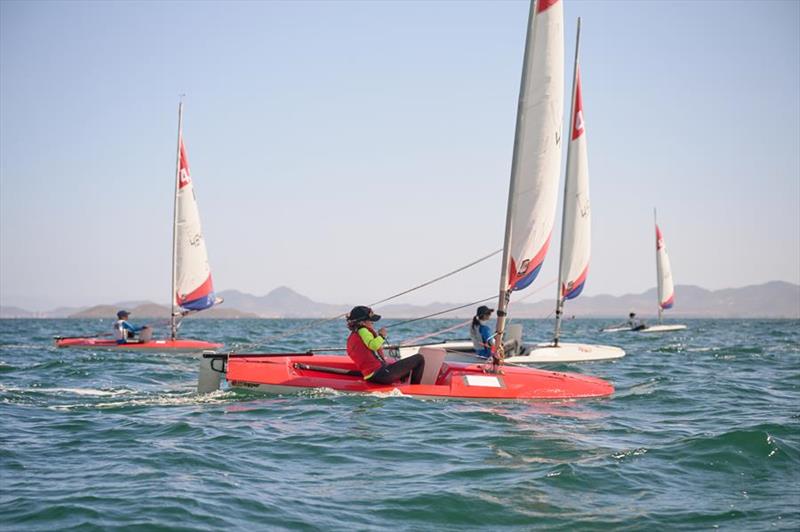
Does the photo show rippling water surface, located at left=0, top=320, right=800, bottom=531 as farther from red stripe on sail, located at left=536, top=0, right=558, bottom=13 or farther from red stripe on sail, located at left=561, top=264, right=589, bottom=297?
red stripe on sail, located at left=561, top=264, right=589, bottom=297

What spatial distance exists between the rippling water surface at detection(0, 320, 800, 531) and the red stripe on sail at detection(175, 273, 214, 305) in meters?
13.3

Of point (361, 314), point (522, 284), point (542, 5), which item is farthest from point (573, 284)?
point (361, 314)

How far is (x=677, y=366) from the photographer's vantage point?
20.4 meters

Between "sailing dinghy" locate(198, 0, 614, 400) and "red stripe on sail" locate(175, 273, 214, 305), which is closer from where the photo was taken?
"sailing dinghy" locate(198, 0, 614, 400)

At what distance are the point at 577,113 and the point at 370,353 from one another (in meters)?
12.5

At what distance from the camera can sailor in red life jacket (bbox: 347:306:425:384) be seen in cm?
1229

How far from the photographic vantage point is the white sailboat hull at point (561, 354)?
19.1 metres

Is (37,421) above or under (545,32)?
under

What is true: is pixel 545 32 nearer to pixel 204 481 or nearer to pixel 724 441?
pixel 724 441

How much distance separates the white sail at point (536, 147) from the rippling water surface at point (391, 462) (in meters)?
2.82

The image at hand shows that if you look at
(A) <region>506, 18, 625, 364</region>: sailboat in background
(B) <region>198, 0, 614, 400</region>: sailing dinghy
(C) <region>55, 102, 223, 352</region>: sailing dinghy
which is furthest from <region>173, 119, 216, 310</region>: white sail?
(B) <region>198, 0, 614, 400</region>: sailing dinghy

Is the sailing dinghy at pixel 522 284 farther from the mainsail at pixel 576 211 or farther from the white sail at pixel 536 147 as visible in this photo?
the mainsail at pixel 576 211

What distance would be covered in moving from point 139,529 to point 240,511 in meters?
0.84

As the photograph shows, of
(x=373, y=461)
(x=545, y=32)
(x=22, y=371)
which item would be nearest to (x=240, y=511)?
(x=373, y=461)
